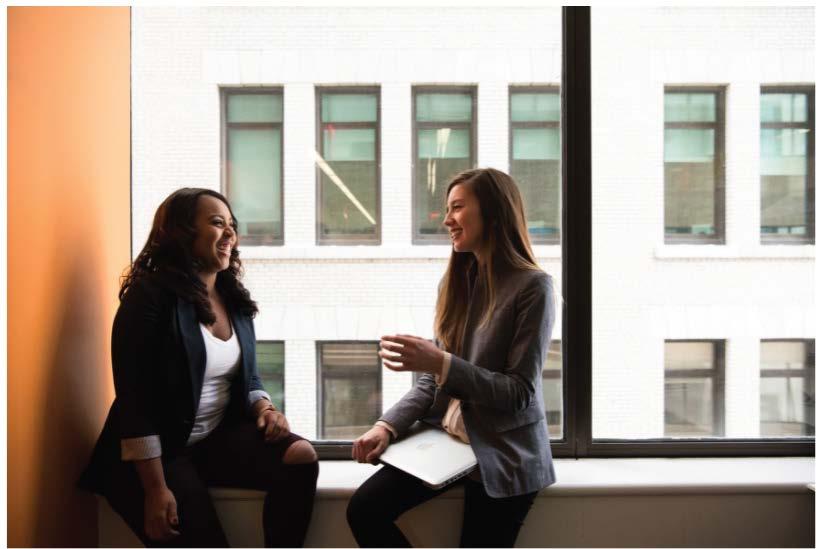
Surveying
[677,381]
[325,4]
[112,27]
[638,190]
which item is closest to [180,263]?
[112,27]

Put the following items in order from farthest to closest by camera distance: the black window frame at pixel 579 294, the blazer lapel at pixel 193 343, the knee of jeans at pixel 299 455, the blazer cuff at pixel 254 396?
1. the black window frame at pixel 579 294
2. the blazer cuff at pixel 254 396
3. the knee of jeans at pixel 299 455
4. the blazer lapel at pixel 193 343

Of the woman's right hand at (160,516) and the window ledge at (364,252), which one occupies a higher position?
the window ledge at (364,252)

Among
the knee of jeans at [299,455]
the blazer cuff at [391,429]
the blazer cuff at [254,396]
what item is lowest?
the knee of jeans at [299,455]

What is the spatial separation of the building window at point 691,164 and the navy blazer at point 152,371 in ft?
5.88

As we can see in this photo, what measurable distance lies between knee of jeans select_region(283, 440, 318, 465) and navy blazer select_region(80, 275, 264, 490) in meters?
0.29

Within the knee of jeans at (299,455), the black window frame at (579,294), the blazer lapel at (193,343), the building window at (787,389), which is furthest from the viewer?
the building window at (787,389)

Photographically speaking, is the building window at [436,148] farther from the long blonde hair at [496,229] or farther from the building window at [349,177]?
the long blonde hair at [496,229]

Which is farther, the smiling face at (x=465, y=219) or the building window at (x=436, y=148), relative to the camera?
the building window at (x=436, y=148)

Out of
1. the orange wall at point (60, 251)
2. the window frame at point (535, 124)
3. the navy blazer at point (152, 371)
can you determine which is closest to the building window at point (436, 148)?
the window frame at point (535, 124)

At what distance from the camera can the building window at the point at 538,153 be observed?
2.18m

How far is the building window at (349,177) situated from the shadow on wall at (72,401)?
32.7 inches

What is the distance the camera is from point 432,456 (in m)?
1.60

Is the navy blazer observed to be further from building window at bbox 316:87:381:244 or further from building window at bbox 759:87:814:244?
building window at bbox 759:87:814:244

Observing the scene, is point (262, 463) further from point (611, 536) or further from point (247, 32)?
point (247, 32)
